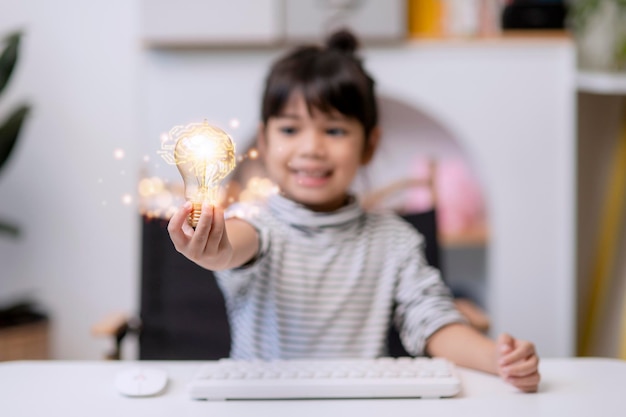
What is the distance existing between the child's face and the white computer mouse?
1.06 feet

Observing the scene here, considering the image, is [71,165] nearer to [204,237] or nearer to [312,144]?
[312,144]

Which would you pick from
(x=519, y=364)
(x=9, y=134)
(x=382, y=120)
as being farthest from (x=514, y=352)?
(x=382, y=120)

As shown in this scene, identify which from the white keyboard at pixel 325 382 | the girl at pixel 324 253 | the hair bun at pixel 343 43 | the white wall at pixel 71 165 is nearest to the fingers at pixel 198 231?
the white keyboard at pixel 325 382

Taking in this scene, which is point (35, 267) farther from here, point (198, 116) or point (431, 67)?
point (431, 67)

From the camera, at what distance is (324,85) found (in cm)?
122

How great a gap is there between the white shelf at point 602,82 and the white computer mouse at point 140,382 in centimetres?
152

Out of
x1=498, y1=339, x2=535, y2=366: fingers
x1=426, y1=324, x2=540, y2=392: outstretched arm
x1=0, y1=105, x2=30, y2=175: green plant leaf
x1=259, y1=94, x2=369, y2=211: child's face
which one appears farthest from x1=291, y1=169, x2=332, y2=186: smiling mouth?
x1=0, y1=105, x2=30, y2=175: green plant leaf

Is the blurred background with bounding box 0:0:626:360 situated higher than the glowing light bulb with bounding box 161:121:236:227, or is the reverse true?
the glowing light bulb with bounding box 161:121:236:227

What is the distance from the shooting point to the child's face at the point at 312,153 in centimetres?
116

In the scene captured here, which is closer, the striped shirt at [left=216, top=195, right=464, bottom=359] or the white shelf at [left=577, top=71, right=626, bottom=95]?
the striped shirt at [left=216, top=195, right=464, bottom=359]

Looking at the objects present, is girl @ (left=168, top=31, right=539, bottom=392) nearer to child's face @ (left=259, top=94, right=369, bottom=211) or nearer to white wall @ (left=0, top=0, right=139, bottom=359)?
child's face @ (left=259, top=94, right=369, bottom=211)

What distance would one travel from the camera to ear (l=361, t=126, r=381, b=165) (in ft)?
4.24

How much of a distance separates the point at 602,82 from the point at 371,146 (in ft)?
3.50

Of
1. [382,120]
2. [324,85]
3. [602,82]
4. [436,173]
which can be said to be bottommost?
[436,173]
